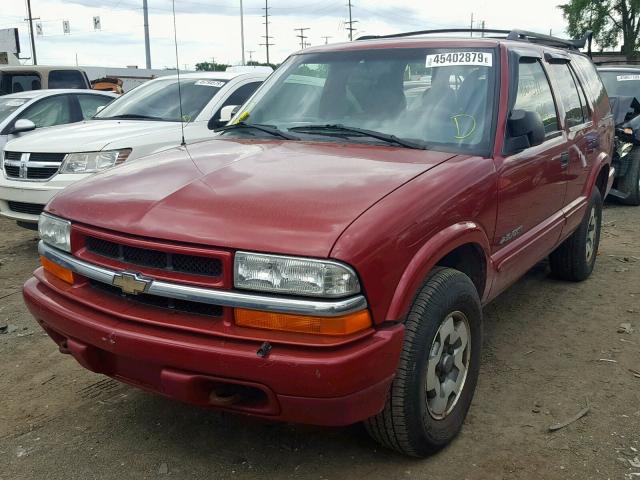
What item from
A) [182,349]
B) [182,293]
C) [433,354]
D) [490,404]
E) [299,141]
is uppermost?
[299,141]

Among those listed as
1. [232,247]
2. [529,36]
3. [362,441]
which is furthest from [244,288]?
[529,36]

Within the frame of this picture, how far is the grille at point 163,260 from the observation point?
7.84 ft

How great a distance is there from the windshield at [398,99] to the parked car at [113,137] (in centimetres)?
141

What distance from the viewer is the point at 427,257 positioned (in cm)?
255

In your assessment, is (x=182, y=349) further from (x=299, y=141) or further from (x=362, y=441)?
(x=299, y=141)

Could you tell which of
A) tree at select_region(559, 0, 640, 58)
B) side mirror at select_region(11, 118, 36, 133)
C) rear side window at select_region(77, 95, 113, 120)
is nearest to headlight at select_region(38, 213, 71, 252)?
side mirror at select_region(11, 118, 36, 133)

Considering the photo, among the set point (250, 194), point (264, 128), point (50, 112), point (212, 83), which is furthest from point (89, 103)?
point (250, 194)

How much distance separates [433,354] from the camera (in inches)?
107

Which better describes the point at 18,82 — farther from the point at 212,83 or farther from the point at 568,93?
the point at 568,93

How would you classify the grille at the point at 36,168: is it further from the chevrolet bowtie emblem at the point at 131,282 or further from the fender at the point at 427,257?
the fender at the point at 427,257

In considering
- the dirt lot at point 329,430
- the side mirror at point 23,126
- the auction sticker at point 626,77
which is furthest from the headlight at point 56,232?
the auction sticker at point 626,77

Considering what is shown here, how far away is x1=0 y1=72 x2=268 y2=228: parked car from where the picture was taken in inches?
229

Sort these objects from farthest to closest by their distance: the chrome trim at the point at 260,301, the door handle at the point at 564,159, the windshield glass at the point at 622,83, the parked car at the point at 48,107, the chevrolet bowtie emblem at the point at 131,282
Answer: the windshield glass at the point at 622,83
the parked car at the point at 48,107
the door handle at the point at 564,159
the chevrolet bowtie emblem at the point at 131,282
the chrome trim at the point at 260,301

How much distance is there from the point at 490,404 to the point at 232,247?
178 cm
